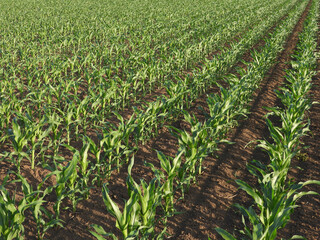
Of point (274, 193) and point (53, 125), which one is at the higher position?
point (53, 125)

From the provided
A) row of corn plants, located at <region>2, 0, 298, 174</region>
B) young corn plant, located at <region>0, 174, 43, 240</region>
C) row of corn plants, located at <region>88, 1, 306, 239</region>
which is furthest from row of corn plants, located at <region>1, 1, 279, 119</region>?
young corn plant, located at <region>0, 174, 43, 240</region>

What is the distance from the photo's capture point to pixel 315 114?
224 inches

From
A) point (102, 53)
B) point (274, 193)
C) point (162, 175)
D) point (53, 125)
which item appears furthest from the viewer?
point (102, 53)

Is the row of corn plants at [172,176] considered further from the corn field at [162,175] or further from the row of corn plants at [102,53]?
the row of corn plants at [102,53]

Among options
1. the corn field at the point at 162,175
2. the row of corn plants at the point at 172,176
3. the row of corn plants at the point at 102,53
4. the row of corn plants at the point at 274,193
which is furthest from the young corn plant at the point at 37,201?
the row of corn plants at the point at 102,53

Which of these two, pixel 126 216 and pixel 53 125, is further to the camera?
pixel 53 125

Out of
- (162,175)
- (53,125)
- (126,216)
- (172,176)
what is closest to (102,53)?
(53,125)

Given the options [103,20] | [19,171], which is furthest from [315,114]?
[103,20]

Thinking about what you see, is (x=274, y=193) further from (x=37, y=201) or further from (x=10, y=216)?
(x=10, y=216)

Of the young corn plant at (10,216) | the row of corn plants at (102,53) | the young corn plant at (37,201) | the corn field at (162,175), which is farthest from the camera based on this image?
the row of corn plants at (102,53)

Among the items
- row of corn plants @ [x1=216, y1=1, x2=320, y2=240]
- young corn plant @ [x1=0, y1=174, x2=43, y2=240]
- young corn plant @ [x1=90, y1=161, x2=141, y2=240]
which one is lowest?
row of corn plants @ [x1=216, y1=1, x2=320, y2=240]

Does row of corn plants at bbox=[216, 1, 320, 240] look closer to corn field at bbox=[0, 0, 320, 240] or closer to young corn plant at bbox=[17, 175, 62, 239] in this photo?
corn field at bbox=[0, 0, 320, 240]

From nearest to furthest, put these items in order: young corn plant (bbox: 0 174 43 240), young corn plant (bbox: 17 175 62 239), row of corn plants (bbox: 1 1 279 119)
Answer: young corn plant (bbox: 0 174 43 240), young corn plant (bbox: 17 175 62 239), row of corn plants (bbox: 1 1 279 119)

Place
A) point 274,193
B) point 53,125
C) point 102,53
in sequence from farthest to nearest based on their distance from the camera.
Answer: point 102,53, point 53,125, point 274,193
